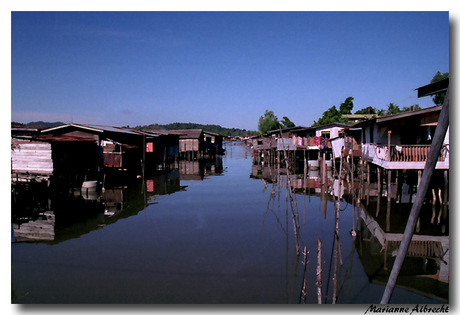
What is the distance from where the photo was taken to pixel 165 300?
607 centimetres

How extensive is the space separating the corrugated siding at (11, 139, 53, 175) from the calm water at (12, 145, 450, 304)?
54.7 inches

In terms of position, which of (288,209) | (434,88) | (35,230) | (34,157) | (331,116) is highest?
(331,116)

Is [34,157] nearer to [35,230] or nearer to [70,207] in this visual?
[70,207]

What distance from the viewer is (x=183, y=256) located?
7.86m

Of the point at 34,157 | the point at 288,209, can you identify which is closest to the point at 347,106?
the point at 288,209

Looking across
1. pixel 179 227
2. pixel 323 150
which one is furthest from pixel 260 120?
pixel 179 227

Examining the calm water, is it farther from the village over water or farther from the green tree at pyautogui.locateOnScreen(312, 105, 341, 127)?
the green tree at pyautogui.locateOnScreen(312, 105, 341, 127)

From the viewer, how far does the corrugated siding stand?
1359 cm

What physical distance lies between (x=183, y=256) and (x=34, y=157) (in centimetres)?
891

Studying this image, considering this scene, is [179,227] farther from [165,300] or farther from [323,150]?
[323,150]

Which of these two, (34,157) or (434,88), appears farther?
(34,157)

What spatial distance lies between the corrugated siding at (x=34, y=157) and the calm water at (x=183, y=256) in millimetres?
1389

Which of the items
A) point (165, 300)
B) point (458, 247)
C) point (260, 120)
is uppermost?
point (260, 120)

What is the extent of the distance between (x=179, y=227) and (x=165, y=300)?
13.6 feet
